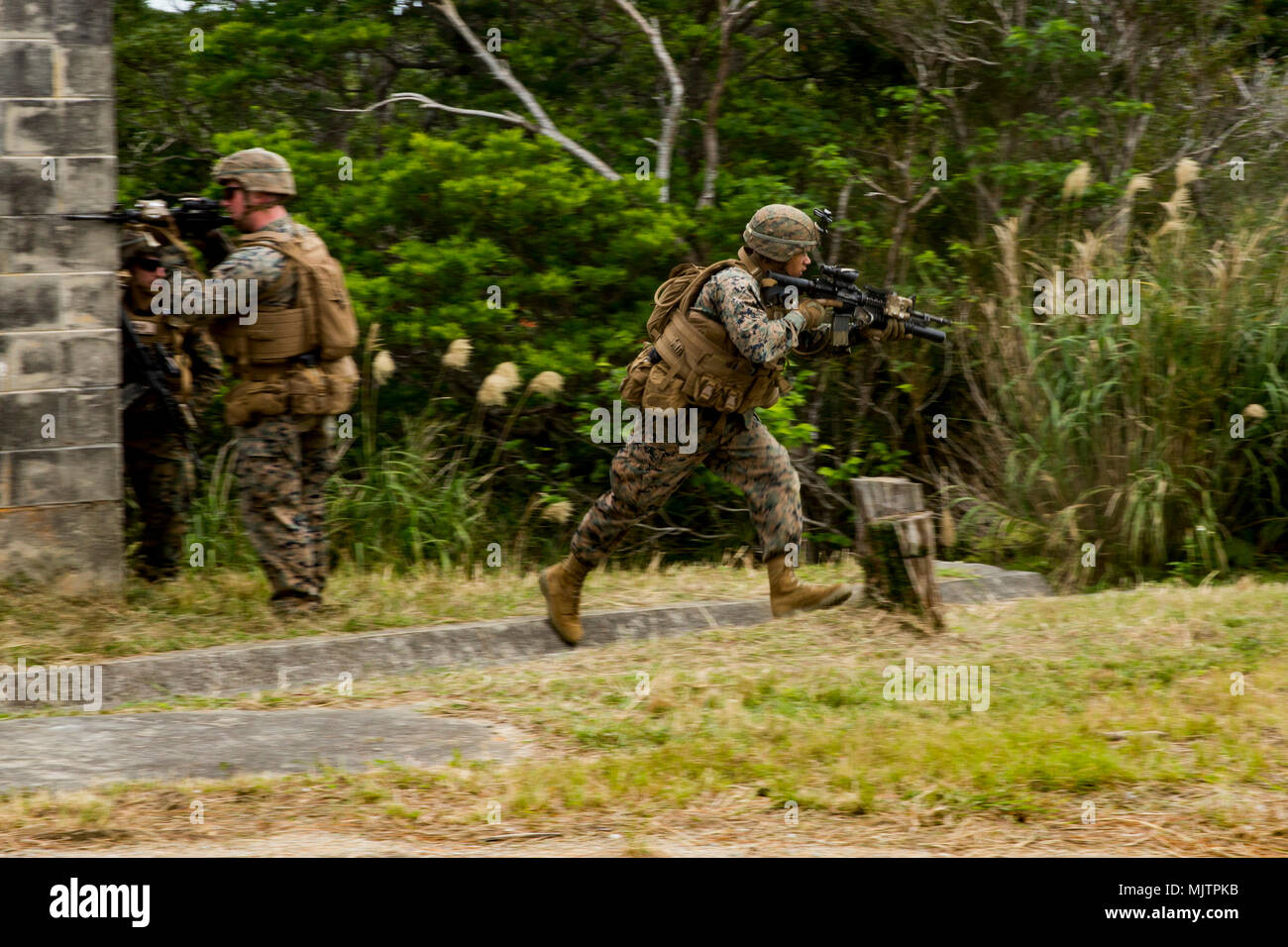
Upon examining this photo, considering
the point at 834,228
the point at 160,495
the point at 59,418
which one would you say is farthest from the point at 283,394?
the point at 834,228

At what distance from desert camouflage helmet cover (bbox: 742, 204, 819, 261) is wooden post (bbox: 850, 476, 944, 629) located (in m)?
1.03

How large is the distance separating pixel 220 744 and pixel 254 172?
250cm

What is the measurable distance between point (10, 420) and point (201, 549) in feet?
5.06

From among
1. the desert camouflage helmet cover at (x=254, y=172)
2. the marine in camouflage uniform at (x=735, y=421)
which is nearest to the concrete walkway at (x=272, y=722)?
the marine in camouflage uniform at (x=735, y=421)

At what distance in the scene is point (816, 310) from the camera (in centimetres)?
632

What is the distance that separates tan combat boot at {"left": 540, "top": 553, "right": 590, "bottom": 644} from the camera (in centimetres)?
654

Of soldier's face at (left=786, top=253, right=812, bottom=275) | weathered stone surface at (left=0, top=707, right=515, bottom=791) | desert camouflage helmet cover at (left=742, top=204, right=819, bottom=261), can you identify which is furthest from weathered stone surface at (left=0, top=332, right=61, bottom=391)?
soldier's face at (left=786, top=253, right=812, bottom=275)

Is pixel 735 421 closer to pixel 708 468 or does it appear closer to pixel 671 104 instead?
pixel 708 468

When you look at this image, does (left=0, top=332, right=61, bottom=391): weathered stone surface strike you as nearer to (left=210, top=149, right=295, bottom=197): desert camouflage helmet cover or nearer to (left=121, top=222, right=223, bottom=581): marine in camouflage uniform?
(left=121, top=222, right=223, bottom=581): marine in camouflage uniform

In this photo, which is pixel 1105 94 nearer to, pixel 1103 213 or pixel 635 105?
pixel 1103 213

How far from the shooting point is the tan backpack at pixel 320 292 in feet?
20.4
